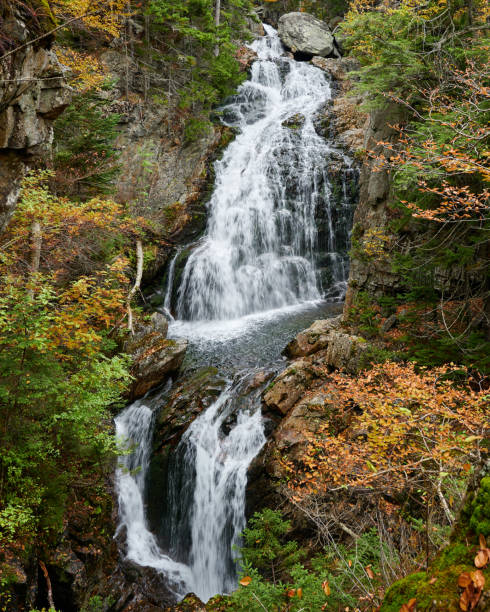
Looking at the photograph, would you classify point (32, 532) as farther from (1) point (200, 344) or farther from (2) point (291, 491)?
(1) point (200, 344)

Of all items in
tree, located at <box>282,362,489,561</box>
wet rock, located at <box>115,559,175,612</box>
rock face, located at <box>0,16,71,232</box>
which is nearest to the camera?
tree, located at <box>282,362,489,561</box>

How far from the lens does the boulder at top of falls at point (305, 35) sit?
2539cm

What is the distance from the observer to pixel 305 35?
84.6ft

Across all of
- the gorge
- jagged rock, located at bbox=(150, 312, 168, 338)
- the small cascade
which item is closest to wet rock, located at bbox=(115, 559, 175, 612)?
the gorge

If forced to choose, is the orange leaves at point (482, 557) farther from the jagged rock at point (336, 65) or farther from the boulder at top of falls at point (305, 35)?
the boulder at top of falls at point (305, 35)

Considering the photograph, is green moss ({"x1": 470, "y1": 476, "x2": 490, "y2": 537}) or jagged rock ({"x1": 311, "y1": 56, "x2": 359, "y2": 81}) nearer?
green moss ({"x1": 470, "y1": 476, "x2": 490, "y2": 537})

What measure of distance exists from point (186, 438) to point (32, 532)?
3819 millimetres

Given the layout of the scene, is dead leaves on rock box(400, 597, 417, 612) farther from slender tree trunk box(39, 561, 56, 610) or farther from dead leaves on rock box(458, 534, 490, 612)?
slender tree trunk box(39, 561, 56, 610)

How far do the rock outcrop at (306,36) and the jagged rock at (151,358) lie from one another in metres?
24.6

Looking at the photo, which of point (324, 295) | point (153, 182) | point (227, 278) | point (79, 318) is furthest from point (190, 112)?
point (79, 318)

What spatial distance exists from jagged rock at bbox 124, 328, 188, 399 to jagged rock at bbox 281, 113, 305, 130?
14.6 m

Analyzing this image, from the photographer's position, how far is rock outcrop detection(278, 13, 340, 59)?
25391mm

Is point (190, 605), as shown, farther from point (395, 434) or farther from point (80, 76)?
point (80, 76)

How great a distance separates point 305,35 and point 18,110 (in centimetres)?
2657
